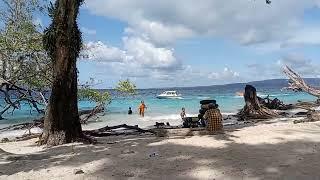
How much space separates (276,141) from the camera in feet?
39.5

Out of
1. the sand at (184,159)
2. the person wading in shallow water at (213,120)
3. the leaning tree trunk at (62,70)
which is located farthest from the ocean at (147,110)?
the sand at (184,159)

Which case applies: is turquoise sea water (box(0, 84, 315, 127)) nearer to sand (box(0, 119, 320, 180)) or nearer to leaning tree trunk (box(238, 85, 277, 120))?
leaning tree trunk (box(238, 85, 277, 120))

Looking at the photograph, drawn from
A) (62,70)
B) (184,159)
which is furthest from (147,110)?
(184,159)

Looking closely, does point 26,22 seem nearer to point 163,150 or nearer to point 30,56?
point 30,56

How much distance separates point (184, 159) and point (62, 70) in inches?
212

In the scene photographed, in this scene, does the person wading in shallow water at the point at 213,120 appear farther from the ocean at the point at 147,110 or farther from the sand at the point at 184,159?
the ocean at the point at 147,110

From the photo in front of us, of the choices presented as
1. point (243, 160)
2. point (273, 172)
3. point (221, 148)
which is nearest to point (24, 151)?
point (221, 148)

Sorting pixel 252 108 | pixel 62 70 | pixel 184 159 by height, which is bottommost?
pixel 184 159

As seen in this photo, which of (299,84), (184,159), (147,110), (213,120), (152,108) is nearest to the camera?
(184,159)

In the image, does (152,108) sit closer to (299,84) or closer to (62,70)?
(299,84)

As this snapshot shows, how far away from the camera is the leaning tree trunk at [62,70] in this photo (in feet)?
45.5

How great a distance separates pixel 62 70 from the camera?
13898 millimetres

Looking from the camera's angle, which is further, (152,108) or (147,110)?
(152,108)

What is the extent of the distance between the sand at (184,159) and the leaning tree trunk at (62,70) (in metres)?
0.68
